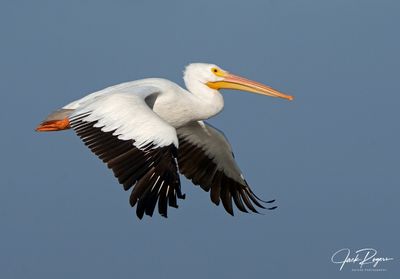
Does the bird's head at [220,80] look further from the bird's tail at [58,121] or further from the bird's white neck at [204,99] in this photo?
the bird's tail at [58,121]

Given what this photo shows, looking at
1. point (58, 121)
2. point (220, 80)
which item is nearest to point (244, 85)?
point (220, 80)

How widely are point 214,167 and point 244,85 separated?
145 centimetres

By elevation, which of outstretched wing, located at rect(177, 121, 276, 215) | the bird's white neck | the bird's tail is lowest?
outstretched wing, located at rect(177, 121, 276, 215)

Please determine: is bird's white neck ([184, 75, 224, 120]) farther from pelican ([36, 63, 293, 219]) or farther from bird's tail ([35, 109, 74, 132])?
bird's tail ([35, 109, 74, 132])

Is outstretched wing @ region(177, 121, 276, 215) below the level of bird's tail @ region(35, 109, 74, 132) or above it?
below

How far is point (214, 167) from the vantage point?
16.3 metres

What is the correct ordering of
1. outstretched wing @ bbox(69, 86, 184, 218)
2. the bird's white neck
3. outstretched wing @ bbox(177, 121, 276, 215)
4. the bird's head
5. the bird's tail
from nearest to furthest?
outstretched wing @ bbox(69, 86, 184, 218), the bird's tail, the bird's white neck, the bird's head, outstretched wing @ bbox(177, 121, 276, 215)

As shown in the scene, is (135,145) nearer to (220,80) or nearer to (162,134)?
Result: (162,134)

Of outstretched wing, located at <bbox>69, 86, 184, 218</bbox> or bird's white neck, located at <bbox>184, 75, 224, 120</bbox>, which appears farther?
bird's white neck, located at <bbox>184, 75, 224, 120</bbox>

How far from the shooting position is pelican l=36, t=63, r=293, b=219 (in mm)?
12422

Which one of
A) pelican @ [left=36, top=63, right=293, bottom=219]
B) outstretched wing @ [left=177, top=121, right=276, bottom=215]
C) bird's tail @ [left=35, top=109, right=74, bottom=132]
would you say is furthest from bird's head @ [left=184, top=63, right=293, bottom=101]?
bird's tail @ [left=35, top=109, right=74, bottom=132]

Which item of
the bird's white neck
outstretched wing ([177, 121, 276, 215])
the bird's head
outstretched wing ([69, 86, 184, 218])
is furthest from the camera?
outstretched wing ([177, 121, 276, 215])

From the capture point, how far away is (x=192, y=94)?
1499 centimetres

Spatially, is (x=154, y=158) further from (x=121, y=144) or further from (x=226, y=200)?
(x=226, y=200)
